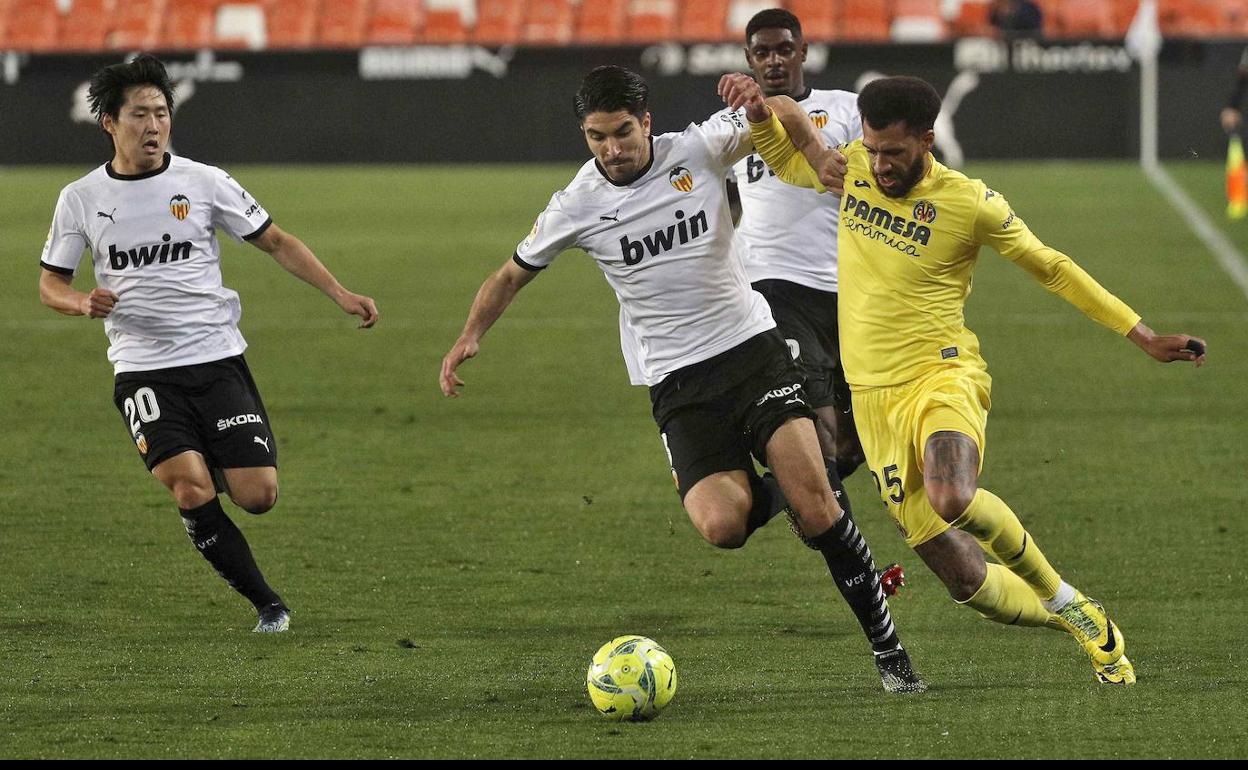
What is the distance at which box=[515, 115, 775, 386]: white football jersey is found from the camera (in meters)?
6.80

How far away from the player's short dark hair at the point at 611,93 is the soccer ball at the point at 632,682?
175 cm

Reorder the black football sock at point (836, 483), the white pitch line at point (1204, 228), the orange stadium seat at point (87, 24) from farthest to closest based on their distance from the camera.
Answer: the orange stadium seat at point (87, 24)
the white pitch line at point (1204, 228)
the black football sock at point (836, 483)

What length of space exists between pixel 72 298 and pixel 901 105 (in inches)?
114

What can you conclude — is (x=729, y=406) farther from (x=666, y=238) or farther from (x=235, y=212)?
(x=235, y=212)

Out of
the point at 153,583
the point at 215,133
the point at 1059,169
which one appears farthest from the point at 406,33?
the point at 153,583

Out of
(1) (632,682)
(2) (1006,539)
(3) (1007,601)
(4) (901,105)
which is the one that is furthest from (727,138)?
(1) (632,682)

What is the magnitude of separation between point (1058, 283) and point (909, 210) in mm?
536

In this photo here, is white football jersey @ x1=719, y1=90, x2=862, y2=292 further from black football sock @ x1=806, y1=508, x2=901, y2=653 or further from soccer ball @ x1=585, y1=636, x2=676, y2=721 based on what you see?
soccer ball @ x1=585, y1=636, x2=676, y2=721

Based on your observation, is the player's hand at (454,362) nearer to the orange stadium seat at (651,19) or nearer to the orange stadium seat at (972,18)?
the orange stadium seat at (972,18)

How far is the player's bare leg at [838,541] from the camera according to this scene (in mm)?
6195

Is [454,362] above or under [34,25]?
under

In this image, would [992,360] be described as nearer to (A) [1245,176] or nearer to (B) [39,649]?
(B) [39,649]

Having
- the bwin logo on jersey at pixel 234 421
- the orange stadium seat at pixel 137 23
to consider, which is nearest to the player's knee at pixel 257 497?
the bwin logo on jersey at pixel 234 421

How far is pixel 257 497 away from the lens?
7.27m
